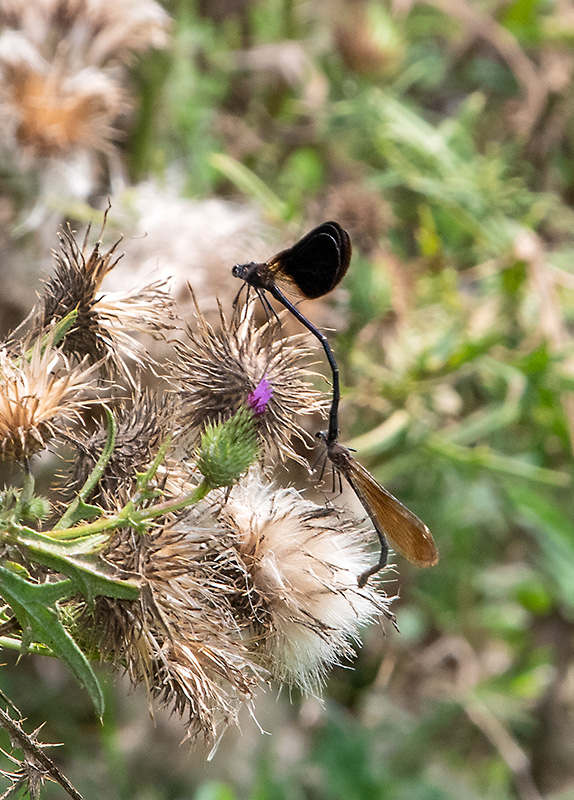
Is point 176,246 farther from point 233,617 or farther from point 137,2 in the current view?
point 233,617

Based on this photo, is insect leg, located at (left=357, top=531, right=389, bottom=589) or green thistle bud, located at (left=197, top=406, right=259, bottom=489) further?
insect leg, located at (left=357, top=531, right=389, bottom=589)

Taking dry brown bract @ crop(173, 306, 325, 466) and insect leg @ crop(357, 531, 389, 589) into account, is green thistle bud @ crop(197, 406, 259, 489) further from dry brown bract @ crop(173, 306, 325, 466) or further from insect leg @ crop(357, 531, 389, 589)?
insect leg @ crop(357, 531, 389, 589)

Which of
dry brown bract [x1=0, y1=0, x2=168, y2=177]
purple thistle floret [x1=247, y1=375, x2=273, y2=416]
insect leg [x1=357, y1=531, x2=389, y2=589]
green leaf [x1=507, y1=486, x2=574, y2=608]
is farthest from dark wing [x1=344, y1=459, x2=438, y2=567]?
dry brown bract [x1=0, y1=0, x2=168, y2=177]

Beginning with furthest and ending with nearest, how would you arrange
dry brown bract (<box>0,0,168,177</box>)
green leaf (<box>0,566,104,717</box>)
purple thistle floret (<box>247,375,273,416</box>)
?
1. dry brown bract (<box>0,0,168,177</box>)
2. purple thistle floret (<box>247,375,273,416</box>)
3. green leaf (<box>0,566,104,717</box>)

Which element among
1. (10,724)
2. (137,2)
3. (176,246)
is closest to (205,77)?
(137,2)

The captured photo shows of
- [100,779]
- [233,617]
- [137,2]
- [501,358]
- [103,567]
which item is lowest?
[100,779]
